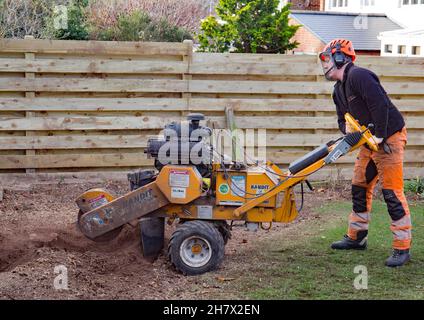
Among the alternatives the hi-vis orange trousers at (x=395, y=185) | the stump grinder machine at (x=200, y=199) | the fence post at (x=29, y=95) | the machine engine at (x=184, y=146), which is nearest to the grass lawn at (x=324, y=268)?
the hi-vis orange trousers at (x=395, y=185)

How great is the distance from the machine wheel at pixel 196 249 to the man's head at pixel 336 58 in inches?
75.1

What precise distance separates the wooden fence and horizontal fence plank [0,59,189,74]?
0.6 inches

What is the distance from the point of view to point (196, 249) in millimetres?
6605

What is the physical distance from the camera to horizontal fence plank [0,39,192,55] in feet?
33.1

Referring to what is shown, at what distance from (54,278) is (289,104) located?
225 inches

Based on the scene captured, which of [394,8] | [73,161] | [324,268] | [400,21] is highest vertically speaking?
[394,8]

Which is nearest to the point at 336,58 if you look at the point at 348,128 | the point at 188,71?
the point at 348,128

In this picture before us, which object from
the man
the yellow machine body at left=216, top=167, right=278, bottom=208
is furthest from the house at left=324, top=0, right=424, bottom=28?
the yellow machine body at left=216, top=167, right=278, bottom=208

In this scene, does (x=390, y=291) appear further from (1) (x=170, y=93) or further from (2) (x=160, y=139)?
(1) (x=170, y=93)

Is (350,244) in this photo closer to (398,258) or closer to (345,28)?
(398,258)

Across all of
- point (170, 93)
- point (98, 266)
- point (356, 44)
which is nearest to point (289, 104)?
point (170, 93)

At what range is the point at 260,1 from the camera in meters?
15.9

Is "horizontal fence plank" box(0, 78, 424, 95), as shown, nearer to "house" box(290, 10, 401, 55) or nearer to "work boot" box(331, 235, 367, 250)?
"work boot" box(331, 235, 367, 250)

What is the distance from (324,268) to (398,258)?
71 centimetres
